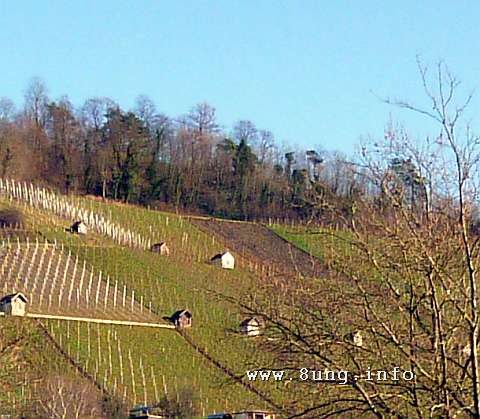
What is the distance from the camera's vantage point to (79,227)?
258 ft

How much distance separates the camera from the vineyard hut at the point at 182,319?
56.7m

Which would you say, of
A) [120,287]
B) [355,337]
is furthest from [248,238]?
[355,337]

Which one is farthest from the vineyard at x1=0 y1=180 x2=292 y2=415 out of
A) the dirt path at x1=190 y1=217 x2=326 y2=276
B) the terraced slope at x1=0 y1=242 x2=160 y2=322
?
the dirt path at x1=190 y1=217 x2=326 y2=276

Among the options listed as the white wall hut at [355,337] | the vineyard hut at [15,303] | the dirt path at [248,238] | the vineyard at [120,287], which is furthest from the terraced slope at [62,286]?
the white wall hut at [355,337]

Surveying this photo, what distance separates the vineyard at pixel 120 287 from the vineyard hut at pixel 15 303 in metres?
0.60

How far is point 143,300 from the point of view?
62062 millimetres

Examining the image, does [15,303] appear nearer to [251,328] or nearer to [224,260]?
[224,260]

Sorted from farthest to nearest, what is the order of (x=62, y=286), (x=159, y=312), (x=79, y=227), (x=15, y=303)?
1. (x=79, y=227)
2. (x=62, y=286)
3. (x=159, y=312)
4. (x=15, y=303)

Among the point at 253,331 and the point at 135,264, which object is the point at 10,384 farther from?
the point at 135,264

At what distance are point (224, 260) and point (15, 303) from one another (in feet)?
76.7

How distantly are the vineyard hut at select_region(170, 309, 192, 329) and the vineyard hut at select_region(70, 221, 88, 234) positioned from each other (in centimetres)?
2135

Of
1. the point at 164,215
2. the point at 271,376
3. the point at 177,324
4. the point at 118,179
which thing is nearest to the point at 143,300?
the point at 177,324

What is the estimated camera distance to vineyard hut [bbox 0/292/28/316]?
5172cm

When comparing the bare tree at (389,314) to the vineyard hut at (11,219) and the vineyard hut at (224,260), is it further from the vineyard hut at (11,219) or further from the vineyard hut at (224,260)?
the vineyard hut at (11,219)
